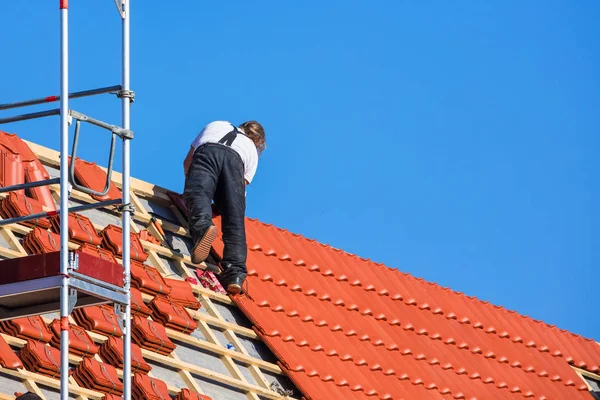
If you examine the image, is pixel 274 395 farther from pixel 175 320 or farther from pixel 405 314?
pixel 405 314

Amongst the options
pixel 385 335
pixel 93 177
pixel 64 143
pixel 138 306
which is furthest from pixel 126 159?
pixel 385 335

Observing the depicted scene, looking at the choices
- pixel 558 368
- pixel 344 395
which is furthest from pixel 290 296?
pixel 558 368

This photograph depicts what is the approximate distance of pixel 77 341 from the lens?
8633mm

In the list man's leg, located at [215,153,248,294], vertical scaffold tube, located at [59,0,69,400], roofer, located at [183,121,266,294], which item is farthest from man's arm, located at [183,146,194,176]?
vertical scaffold tube, located at [59,0,69,400]

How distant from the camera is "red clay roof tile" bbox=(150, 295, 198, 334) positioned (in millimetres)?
9641

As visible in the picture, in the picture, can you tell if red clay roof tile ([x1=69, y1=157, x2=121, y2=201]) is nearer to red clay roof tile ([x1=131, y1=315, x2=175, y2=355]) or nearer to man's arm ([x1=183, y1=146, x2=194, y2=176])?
man's arm ([x1=183, y1=146, x2=194, y2=176])

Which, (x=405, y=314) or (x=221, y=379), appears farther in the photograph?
(x=405, y=314)

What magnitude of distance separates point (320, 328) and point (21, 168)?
2.68 meters

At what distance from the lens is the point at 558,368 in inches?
512

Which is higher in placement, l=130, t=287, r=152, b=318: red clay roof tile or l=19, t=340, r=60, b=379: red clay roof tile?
l=130, t=287, r=152, b=318: red clay roof tile

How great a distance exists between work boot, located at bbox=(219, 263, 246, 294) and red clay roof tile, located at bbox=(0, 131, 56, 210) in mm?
1465

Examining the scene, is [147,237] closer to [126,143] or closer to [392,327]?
[392,327]

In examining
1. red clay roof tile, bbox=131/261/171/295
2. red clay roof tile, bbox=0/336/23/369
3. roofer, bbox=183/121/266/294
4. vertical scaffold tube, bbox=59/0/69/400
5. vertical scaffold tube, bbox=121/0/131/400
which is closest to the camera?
vertical scaffold tube, bbox=59/0/69/400

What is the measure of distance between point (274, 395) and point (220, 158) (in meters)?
1.88
